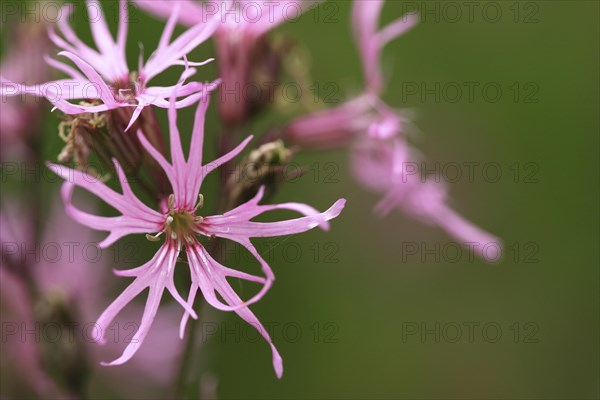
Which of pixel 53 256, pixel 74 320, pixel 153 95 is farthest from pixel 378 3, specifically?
pixel 53 256

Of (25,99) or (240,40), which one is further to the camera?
(25,99)

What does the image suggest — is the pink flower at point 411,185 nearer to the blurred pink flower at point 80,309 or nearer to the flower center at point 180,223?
the flower center at point 180,223

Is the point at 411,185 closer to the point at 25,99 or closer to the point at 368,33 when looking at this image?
the point at 368,33

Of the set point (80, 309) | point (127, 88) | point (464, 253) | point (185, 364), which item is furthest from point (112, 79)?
point (464, 253)

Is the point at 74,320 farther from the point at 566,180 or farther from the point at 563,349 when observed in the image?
the point at 566,180

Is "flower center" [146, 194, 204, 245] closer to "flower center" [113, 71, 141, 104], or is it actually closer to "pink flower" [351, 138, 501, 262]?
"flower center" [113, 71, 141, 104]

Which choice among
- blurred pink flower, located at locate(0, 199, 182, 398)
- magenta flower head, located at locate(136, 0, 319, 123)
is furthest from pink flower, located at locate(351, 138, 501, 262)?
blurred pink flower, located at locate(0, 199, 182, 398)
